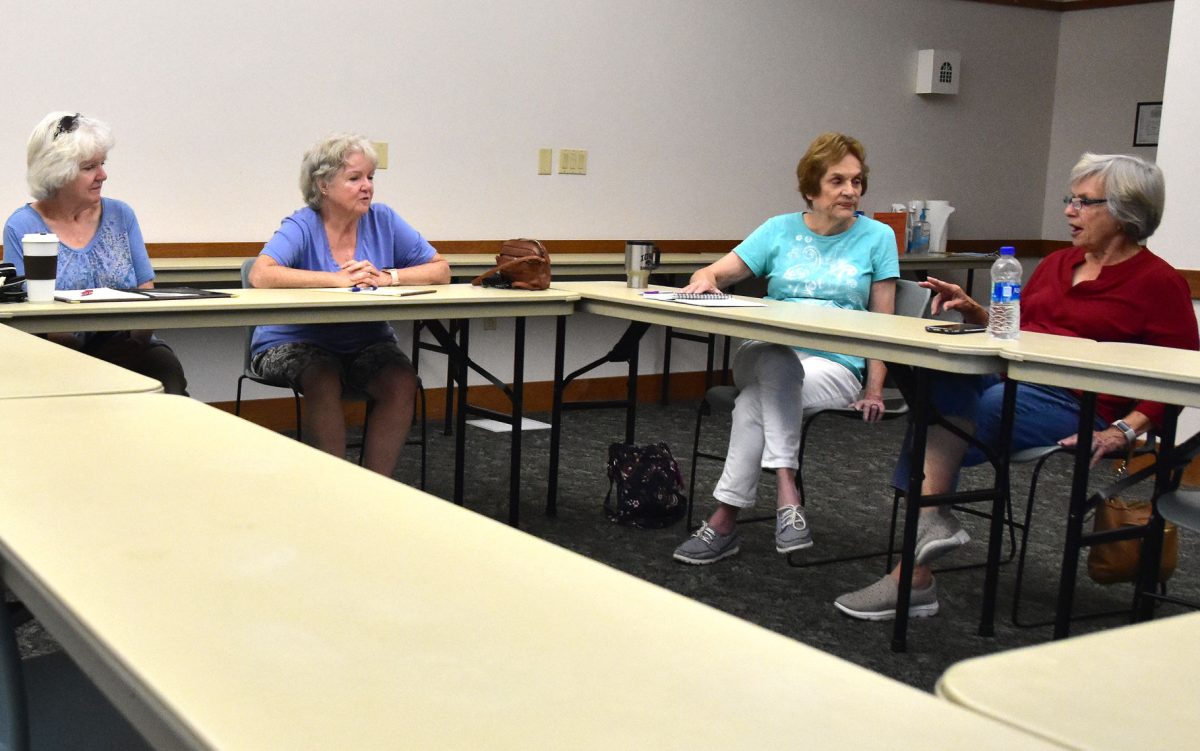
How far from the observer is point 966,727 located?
28.1 inches

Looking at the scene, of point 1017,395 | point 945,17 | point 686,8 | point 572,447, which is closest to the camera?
point 1017,395

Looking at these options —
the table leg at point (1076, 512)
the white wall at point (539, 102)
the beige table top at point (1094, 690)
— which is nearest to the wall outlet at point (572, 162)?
the white wall at point (539, 102)

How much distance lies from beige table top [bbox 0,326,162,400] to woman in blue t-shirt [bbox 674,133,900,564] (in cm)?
181

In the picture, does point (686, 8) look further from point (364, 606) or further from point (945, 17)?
point (364, 606)

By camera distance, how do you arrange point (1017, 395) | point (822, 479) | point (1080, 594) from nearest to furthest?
point (1017, 395) < point (1080, 594) < point (822, 479)

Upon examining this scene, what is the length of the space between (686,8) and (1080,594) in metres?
3.71

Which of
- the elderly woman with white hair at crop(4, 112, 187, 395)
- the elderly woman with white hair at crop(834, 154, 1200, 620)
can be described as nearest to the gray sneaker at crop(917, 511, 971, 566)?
the elderly woman with white hair at crop(834, 154, 1200, 620)

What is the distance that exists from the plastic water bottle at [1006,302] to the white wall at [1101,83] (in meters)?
4.76

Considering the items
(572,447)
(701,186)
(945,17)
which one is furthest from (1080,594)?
(945,17)

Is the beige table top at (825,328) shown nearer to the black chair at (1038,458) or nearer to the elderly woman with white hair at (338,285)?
the black chair at (1038,458)

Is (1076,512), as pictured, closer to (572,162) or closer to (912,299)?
(912,299)

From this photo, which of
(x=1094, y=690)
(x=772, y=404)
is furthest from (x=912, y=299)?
(x=1094, y=690)

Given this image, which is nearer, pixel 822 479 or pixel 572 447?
pixel 822 479

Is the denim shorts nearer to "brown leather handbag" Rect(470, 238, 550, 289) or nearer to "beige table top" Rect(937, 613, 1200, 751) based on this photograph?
"brown leather handbag" Rect(470, 238, 550, 289)
